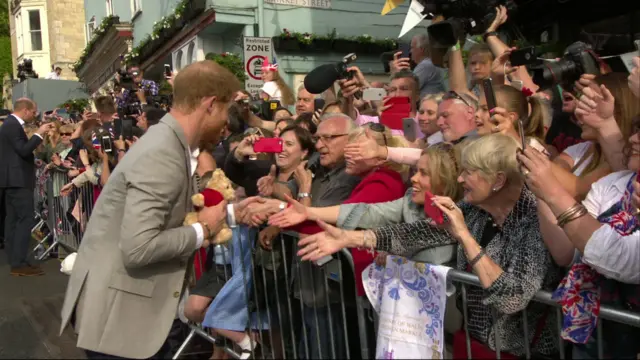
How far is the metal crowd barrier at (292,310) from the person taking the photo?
3.12 m

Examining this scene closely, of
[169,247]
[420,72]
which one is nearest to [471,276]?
[169,247]

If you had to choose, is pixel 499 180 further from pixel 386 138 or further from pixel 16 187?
pixel 16 187

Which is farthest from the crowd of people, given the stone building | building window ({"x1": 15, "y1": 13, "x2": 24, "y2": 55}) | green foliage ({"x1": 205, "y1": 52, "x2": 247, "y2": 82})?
building window ({"x1": 15, "y1": 13, "x2": 24, "y2": 55})

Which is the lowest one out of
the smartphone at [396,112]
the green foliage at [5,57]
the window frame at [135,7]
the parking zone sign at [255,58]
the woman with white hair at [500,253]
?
the woman with white hair at [500,253]

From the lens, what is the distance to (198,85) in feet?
9.15

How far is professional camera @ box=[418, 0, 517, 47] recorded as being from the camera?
448 centimetres

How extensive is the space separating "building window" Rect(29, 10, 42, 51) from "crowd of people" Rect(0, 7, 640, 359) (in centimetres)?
3805

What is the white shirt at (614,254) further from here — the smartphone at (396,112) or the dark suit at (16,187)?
the dark suit at (16,187)

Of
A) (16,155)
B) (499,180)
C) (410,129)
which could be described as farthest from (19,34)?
(499,180)

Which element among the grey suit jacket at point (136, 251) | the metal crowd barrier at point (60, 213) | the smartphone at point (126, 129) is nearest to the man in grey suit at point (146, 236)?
the grey suit jacket at point (136, 251)

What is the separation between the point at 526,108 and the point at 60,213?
7411mm

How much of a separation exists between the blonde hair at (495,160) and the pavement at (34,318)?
8.62 feet

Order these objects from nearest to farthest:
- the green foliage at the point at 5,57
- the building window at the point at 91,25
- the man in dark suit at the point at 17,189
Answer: the man in dark suit at the point at 17,189, the building window at the point at 91,25, the green foliage at the point at 5,57

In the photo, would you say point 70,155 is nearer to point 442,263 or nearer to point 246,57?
point 246,57
